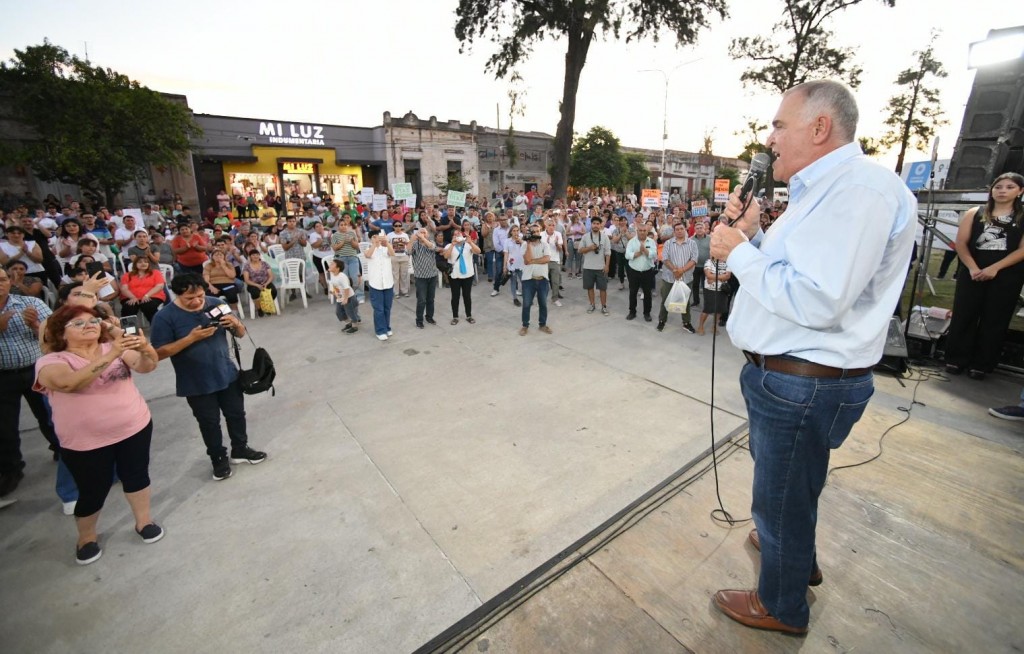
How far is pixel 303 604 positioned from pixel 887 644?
8.88 feet

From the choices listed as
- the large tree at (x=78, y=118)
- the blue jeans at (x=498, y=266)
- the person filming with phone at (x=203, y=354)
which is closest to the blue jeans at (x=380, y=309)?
the person filming with phone at (x=203, y=354)

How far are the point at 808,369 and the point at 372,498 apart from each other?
2672 millimetres

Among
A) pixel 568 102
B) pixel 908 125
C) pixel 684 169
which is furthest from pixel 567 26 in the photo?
pixel 684 169

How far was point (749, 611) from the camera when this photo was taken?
1972 mm

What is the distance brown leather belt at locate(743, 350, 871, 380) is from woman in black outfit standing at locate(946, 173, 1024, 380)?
433 cm

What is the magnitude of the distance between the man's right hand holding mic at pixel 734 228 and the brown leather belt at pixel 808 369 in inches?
16.8

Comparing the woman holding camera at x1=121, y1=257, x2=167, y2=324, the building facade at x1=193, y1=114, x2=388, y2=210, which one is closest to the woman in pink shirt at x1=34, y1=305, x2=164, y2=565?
the woman holding camera at x1=121, y1=257, x2=167, y2=324

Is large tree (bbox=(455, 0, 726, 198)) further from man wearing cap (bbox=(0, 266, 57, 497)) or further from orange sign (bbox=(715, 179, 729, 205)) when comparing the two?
man wearing cap (bbox=(0, 266, 57, 497))

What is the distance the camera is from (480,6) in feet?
52.0

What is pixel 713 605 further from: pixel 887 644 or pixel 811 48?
pixel 811 48

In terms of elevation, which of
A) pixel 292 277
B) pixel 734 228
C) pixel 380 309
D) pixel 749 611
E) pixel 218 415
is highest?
pixel 734 228

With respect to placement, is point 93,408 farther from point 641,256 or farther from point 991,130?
point 991,130

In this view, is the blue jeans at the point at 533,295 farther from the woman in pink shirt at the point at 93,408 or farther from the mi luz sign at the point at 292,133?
the mi luz sign at the point at 292,133

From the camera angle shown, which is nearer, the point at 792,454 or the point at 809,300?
the point at 809,300
